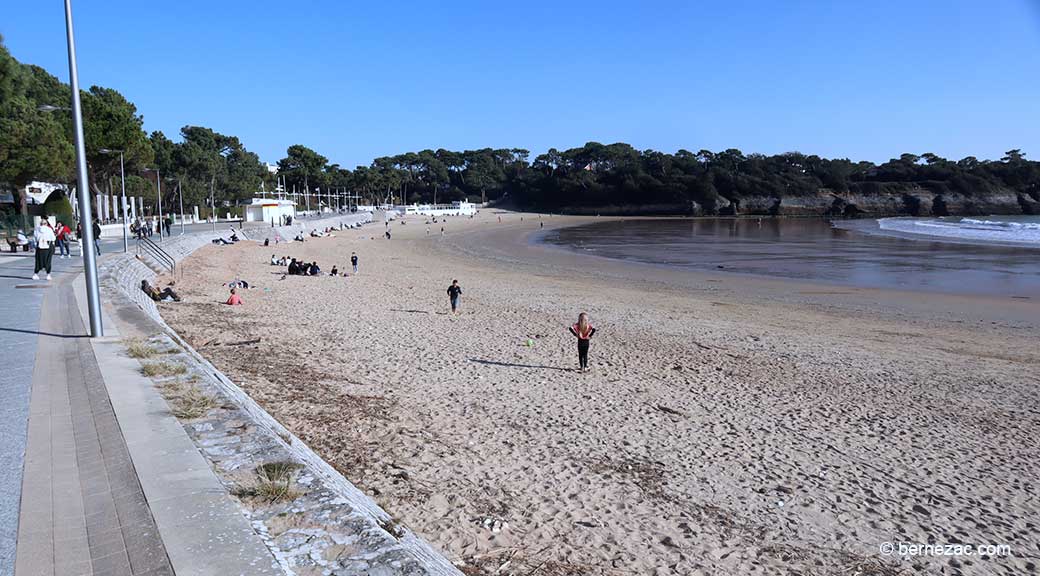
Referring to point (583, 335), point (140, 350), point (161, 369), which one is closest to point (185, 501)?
point (161, 369)

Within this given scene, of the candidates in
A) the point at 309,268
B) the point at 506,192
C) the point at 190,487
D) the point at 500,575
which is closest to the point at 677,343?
the point at 500,575

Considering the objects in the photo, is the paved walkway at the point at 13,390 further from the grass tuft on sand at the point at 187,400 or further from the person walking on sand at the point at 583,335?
the person walking on sand at the point at 583,335

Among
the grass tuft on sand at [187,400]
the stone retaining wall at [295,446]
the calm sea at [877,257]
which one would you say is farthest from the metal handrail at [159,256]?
the calm sea at [877,257]

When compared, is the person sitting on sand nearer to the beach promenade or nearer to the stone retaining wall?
the stone retaining wall

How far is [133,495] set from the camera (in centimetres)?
396

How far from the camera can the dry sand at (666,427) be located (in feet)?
17.2

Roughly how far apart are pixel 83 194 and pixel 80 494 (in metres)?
6.43

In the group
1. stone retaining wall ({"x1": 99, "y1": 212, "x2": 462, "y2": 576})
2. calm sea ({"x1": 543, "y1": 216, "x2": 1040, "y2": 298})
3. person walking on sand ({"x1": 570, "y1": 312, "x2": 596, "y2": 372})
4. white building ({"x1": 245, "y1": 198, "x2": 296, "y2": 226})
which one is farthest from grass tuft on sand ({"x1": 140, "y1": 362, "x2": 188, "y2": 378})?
white building ({"x1": 245, "y1": 198, "x2": 296, "y2": 226})

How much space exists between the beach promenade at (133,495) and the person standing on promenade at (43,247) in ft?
31.2

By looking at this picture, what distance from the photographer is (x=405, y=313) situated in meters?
16.8

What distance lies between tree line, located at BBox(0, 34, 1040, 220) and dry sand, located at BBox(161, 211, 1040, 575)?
19.5 meters

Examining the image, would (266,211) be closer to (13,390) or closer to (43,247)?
(43,247)

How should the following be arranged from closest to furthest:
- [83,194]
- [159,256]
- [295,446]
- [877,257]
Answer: [295,446] → [83,194] → [159,256] → [877,257]

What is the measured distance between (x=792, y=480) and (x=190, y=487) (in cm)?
559
